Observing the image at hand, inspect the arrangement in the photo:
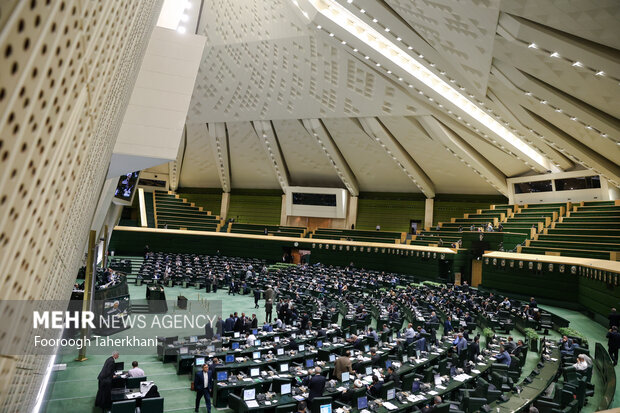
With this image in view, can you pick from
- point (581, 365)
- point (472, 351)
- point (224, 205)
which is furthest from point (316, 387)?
point (224, 205)

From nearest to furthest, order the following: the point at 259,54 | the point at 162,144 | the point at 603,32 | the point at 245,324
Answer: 1. the point at 603,32
2. the point at 162,144
3. the point at 245,324
4. the point at 259,54

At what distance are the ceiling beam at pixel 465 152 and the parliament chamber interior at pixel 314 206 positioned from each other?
217mm

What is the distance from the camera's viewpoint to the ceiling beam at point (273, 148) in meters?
32.8

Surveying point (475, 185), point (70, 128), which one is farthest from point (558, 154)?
point (70, 128)

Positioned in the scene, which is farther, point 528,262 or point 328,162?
point 328,162

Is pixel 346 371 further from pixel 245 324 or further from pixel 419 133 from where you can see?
pixel 419 133

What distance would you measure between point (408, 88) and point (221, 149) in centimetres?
2040

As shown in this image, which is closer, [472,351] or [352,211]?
[472,351]

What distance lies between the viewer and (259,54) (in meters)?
26.1

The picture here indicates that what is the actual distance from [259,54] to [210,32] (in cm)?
377

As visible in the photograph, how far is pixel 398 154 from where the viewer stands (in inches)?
1171

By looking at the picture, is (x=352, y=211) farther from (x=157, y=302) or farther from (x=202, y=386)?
(x=202, y=386)

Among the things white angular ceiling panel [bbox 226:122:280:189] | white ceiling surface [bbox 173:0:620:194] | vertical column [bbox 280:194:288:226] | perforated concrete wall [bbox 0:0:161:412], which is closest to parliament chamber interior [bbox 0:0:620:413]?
perforated concrete wall [bbox 0:0:161:412]

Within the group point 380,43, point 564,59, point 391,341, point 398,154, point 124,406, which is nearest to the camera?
point 124,406
